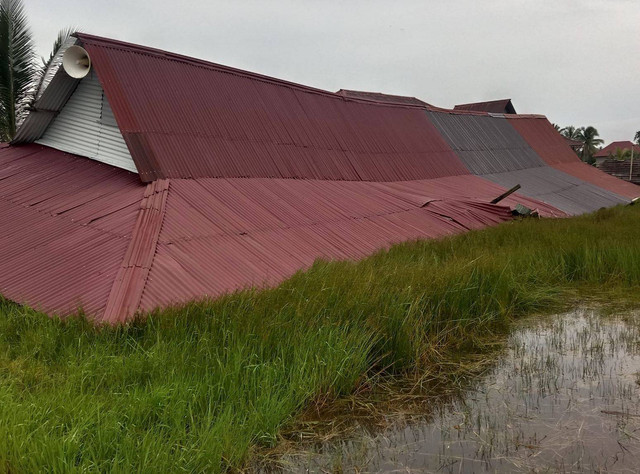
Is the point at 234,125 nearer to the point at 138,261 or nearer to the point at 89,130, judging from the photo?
the point at 89,130

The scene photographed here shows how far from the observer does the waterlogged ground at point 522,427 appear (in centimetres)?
419

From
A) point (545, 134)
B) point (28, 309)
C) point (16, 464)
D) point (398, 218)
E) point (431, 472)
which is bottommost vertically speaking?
point (431, 472)

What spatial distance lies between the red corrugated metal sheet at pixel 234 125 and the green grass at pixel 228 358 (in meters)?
3.94

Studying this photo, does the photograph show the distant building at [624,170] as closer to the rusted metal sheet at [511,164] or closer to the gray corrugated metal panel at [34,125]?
the rusted metal sheet at [511,164]

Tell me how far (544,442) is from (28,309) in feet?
16.5

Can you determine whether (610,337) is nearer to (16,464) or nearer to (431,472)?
(431,472)

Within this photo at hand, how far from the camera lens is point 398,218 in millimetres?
11727

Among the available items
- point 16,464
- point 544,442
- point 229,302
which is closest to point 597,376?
point 544,442

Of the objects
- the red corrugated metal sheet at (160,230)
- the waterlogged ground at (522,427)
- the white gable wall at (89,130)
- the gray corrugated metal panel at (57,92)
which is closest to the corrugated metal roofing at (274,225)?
the red corrugated metal sheet at (160,230)

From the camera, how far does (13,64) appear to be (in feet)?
58.1

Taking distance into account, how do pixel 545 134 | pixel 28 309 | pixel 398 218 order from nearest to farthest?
pixel 28 309
pixel 398 218
pixel 545 134

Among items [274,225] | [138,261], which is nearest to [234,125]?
[274,225]

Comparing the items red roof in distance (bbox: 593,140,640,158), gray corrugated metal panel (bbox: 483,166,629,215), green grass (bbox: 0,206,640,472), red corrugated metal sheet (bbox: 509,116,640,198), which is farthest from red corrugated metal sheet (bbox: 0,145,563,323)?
red roof in distance (bbox: 593,140,640,158)

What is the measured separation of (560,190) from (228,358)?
59.6 feet
